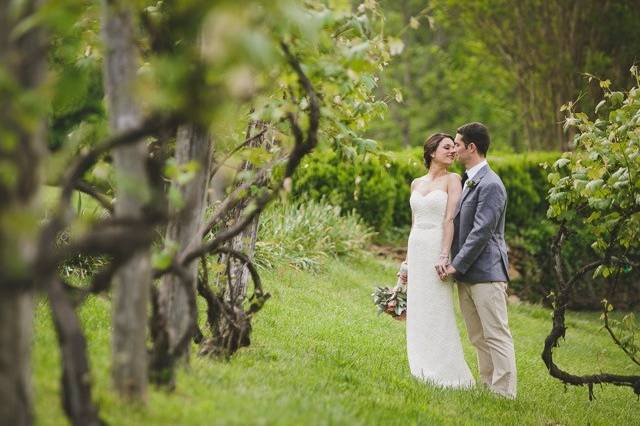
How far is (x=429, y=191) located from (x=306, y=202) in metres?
6.48

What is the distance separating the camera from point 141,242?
308 centimetres

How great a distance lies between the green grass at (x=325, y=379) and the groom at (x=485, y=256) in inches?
15.5

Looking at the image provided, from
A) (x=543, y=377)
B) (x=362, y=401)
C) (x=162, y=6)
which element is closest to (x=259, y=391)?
(x=362, y=401)

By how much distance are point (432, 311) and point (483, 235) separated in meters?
0.97

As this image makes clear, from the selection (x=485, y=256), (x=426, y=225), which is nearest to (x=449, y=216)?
(x=426, y=225)

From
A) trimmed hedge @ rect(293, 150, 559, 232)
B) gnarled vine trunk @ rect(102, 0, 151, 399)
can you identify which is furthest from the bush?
gnarled vine trunk @ rect(102, 0, 151, 399)

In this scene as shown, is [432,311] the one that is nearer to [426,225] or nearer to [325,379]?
[426,225]

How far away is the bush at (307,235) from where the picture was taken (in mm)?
10930

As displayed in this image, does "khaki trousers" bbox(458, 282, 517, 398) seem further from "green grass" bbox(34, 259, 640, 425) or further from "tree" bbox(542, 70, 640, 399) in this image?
"tree" bbox(542, 70, 640, 399)

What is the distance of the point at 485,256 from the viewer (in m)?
6.66

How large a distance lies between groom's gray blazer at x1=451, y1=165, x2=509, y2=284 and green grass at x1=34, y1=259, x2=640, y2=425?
1070 mm

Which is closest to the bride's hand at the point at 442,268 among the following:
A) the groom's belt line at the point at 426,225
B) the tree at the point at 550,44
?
the groom's belt line at the point at 426,225

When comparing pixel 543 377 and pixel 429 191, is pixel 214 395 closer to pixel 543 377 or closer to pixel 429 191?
pixel 429 191

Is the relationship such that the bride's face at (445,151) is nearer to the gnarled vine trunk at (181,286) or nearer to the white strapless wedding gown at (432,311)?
the white strapless wedding gown at (432,311)
